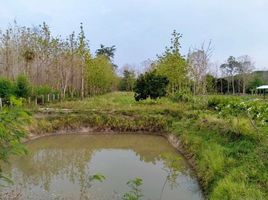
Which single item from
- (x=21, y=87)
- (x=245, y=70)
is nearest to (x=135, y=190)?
(x=21, y=87)

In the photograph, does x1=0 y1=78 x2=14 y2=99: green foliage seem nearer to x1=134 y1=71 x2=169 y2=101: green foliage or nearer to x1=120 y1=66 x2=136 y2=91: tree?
x1=134 y1=71 x2=169 y2=101: green foliage

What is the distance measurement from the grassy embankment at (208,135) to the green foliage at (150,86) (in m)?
3.71

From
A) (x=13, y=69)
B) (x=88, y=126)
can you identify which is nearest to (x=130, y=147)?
(x=88, y=126)

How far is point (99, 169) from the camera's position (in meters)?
9.36

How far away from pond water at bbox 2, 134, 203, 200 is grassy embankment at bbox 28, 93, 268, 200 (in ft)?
2.11

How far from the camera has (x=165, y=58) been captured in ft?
90.6

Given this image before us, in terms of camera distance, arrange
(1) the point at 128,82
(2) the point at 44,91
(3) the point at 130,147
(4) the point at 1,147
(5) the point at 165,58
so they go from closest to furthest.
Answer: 1. (4) the point at 1,147
2. (3) the point at 130,147
3. (2) the point at 44,91
4. (5) the point at 165,58
5. (1) the point at 128,82

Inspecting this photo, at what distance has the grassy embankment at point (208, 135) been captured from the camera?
20.2 feet

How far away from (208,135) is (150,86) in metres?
13.6

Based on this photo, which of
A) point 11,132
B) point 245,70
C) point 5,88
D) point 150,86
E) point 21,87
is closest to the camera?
point 11,132

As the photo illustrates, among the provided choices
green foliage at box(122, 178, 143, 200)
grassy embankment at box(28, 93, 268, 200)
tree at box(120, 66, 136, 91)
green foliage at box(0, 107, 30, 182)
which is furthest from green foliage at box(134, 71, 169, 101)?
tree at box(120, 66, 136, 91)

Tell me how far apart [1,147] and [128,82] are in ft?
174

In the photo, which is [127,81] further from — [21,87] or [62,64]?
[21,87]

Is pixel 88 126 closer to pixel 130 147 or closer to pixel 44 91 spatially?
pixel 130 147
